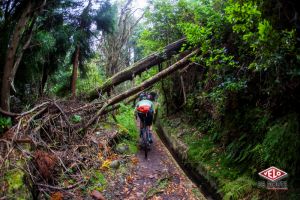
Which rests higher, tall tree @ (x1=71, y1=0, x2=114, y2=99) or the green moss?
tall tree @ (x1=71, y1=0, x2=114, y2=99)

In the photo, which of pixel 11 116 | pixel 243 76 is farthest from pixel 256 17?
pixel 11 116

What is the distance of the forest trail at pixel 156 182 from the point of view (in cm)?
683

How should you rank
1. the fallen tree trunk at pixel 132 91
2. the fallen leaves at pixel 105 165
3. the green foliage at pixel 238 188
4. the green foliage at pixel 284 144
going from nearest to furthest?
the green foliage at pixel 284 144
the green foliage at pixel 238 188
the fallen leaves at pixel 105 165
the fallen tree trunk at pixel 132 91

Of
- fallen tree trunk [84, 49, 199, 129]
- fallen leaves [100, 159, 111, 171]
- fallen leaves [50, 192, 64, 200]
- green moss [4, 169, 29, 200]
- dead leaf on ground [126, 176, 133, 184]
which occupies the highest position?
fallen tree trunk [84, 49, 199, 129]

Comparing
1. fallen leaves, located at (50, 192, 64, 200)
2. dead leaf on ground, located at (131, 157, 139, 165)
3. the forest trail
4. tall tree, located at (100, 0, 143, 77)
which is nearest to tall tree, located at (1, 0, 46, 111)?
fallen leaves, located at (50, 192, 64, 200)

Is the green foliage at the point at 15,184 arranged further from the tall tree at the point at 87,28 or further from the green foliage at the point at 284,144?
the tall tree at the point at 87,28

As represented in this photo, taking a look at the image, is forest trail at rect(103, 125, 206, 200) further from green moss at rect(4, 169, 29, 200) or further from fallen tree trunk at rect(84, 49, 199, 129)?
green moss at rect(4, 169, 29, 200)

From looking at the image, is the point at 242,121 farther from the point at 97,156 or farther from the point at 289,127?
the point at 97,156

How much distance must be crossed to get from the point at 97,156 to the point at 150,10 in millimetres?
8745

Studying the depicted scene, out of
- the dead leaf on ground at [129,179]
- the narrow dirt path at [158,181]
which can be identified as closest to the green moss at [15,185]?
the narrow dirt path at [158,181]

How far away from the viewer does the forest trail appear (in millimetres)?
6832

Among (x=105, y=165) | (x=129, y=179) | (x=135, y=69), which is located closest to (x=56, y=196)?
(x=105, y=165)

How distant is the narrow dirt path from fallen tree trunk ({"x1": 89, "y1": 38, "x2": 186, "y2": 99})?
357cm

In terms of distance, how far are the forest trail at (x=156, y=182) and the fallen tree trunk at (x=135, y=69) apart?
144 inches
